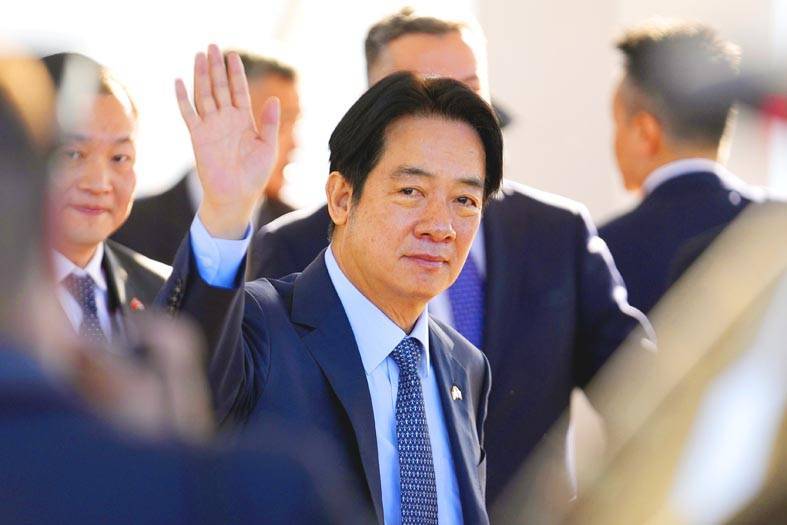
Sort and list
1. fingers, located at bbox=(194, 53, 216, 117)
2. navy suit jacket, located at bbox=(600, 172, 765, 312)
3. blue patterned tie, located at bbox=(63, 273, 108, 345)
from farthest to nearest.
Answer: navy suit jacket, located at bbox=(600, 172, 765, 312) → blue patterned tie, located at bbox=(63, 273, 108, 345) → fingers, located at bbox=(194, 53, 216, 117)

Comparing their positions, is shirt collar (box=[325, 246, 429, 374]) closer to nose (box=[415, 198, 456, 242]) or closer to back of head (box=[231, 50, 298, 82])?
nose (box=[415, 198, 456, 242])

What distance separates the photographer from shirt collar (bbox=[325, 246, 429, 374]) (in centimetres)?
299

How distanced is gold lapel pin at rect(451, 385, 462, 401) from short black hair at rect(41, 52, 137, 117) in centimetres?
115

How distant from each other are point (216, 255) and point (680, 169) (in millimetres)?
2385

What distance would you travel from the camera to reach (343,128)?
10.6ft

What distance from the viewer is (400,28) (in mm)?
4051

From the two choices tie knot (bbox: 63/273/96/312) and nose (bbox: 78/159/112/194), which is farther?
nose (bbox: 78/159/112/194)

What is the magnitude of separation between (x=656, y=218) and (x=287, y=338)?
6.29 ft

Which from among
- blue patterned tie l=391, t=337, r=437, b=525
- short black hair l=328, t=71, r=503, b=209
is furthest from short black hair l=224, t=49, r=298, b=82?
blue patterned tie l=391, t=337, r=437, b=525

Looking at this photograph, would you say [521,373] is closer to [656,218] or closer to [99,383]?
[656,218]

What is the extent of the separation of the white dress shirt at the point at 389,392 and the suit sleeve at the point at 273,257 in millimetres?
579

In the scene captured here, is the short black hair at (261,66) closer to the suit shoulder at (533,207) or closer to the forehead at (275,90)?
the forehead at (275,90)

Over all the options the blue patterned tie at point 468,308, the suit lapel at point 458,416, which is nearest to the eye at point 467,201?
the suit lapel at point 458,416

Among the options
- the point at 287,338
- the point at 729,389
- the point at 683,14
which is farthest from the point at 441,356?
the point at 683,14
